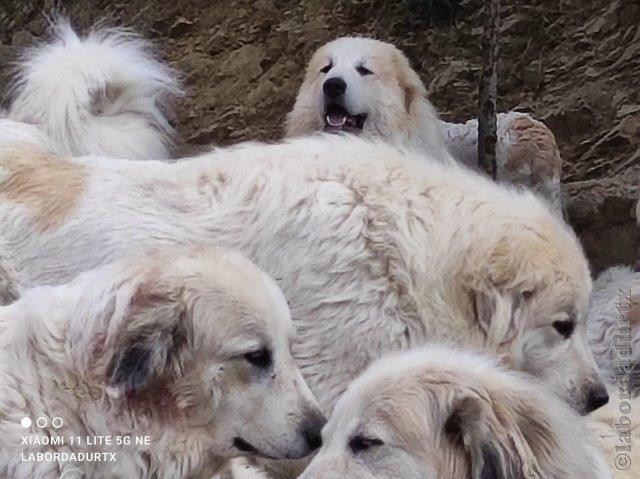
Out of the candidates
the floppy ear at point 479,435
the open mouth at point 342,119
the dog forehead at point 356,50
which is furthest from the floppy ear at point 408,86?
the floppy ear at point 479,435

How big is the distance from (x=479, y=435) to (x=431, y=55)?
5.68 meters

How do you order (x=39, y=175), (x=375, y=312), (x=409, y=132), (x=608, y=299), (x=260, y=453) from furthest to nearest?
(x=409, y=132) → (x=608, y=299) → (x=39, y=175) → (x=375, y=312) → (x=260, y=453)

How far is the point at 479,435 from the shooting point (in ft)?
10.9

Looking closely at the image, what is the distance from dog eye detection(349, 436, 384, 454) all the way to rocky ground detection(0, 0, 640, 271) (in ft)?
13.3

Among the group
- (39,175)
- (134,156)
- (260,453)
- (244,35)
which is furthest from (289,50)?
(260,453)

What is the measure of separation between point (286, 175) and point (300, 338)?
61 cm

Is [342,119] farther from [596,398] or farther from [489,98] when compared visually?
[596,398]

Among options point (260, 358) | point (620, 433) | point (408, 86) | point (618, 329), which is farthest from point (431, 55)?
point (260, 358)

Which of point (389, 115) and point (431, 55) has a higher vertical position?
point (389, 115)

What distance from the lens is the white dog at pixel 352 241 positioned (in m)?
4.47

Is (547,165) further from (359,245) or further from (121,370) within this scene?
(121,370)

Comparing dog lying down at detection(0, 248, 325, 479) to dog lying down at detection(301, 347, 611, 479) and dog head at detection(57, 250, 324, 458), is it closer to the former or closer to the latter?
dog head at detection(57, 250, 324, 458)

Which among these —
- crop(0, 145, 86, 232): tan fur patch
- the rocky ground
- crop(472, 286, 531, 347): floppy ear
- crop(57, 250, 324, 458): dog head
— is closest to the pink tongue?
the rocky ground

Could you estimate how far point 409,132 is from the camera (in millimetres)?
6715
